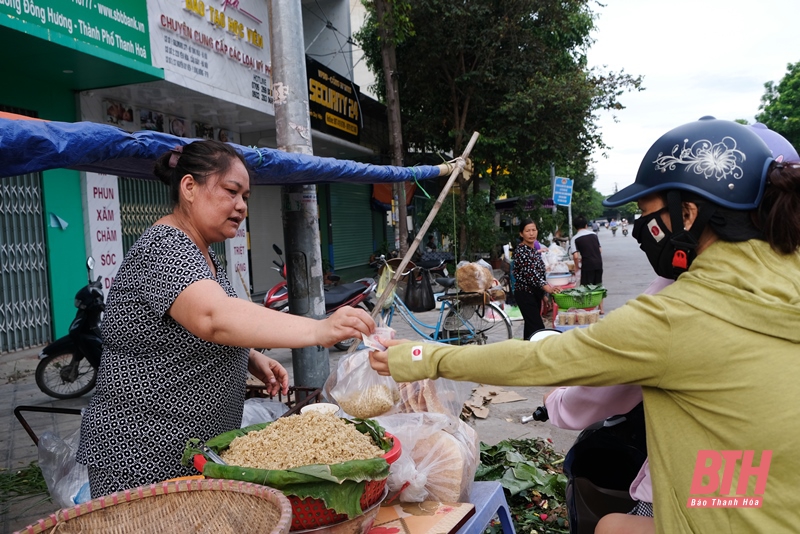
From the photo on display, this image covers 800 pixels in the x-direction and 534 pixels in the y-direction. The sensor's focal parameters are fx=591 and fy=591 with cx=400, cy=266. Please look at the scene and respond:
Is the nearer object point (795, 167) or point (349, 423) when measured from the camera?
→ point (795, 167)

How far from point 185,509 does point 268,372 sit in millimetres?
1048

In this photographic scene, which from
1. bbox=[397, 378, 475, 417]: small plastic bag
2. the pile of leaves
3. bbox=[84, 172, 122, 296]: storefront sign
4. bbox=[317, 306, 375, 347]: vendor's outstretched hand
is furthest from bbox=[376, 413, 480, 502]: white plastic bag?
bbox=[84, 172, 122, 296]: storefront sign

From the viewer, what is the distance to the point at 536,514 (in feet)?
10.9

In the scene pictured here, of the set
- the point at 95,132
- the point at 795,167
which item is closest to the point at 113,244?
the point at 95,132

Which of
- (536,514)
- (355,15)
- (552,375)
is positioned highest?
(355,15)

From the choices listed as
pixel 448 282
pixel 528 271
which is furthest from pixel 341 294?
pixel 528 271

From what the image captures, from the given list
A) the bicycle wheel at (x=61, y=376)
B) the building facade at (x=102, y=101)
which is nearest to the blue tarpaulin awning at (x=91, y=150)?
the bicycle wheel at (x=61, y=376)

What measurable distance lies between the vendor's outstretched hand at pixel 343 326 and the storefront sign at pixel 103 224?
7.67 m

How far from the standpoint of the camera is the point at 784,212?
1393 millimetres

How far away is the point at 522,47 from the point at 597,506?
51.9ft

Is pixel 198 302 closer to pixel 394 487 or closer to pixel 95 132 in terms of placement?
pixel 394 487

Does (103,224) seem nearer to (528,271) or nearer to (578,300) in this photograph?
(528,271)

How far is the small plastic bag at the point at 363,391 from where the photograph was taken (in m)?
2.76

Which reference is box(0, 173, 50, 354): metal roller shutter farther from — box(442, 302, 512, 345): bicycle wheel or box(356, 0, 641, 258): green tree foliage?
box(356, 0, 641, 258): green tree foliage
